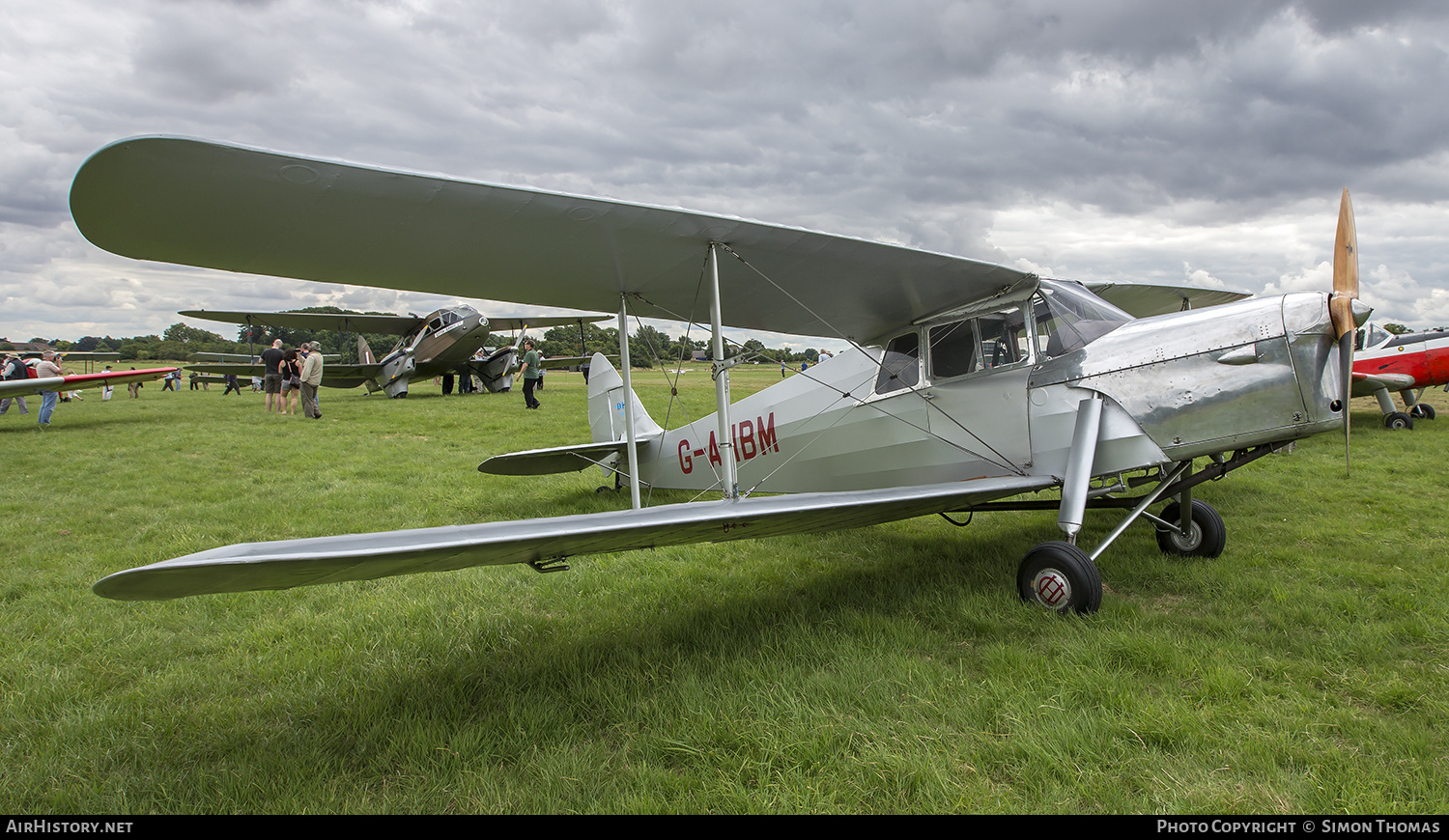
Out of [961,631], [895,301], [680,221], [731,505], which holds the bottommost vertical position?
[961,631]

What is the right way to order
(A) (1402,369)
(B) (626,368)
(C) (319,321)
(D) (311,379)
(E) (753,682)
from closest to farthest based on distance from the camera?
(E) (753,682) < (B) (626,368) < (A) (1402,369) < (D) (311,379) < (C) (319,321)

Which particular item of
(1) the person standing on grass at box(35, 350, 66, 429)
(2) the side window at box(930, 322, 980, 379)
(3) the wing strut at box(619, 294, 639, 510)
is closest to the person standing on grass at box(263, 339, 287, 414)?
(1) the person standing on grass at box(35, 350, 66, 429)

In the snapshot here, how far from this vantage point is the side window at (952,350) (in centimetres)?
476

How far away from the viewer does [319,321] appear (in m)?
21.0

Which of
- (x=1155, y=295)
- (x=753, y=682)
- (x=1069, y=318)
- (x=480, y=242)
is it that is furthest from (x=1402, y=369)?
(x=480, y=242)

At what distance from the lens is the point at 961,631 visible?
346 centimetres

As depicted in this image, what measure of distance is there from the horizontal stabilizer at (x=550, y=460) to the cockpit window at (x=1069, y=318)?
4.34 m

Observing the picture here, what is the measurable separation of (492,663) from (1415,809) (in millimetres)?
3408

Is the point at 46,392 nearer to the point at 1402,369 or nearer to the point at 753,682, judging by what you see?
the point at 753,682

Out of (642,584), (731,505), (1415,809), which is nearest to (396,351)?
(642,584)

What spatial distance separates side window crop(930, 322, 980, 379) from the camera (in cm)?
476

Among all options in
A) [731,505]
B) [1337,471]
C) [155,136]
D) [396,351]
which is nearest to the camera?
[155,136]

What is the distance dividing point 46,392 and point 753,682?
16.7m
